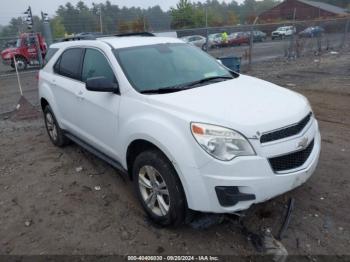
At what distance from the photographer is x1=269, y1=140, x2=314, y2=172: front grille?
2.77 metres

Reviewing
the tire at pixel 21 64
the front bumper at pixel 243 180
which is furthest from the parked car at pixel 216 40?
the front bumper at pixel 243 180

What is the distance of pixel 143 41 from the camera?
4.19 meters

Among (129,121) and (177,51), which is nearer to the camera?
(129,121)

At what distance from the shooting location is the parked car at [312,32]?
739 inches

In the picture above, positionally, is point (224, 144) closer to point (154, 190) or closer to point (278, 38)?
point (154, 190)

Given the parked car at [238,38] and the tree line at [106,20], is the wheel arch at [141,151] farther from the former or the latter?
the parked car at [238,38]

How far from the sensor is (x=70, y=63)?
4750mm

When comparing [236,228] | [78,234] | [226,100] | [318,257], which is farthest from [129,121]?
[318,257]

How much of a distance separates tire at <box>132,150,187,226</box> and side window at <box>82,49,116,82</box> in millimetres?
1071

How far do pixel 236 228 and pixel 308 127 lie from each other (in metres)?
1.20

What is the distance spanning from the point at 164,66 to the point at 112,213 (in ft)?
5.72

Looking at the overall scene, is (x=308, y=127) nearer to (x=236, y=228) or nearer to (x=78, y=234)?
(x=236, y=228)

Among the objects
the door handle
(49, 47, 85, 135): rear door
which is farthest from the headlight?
(49, 47, 85, 135): rear door

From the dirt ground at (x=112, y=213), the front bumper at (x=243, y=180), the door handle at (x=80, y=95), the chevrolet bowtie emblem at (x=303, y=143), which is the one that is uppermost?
the door handle at (x=80, y=95)
